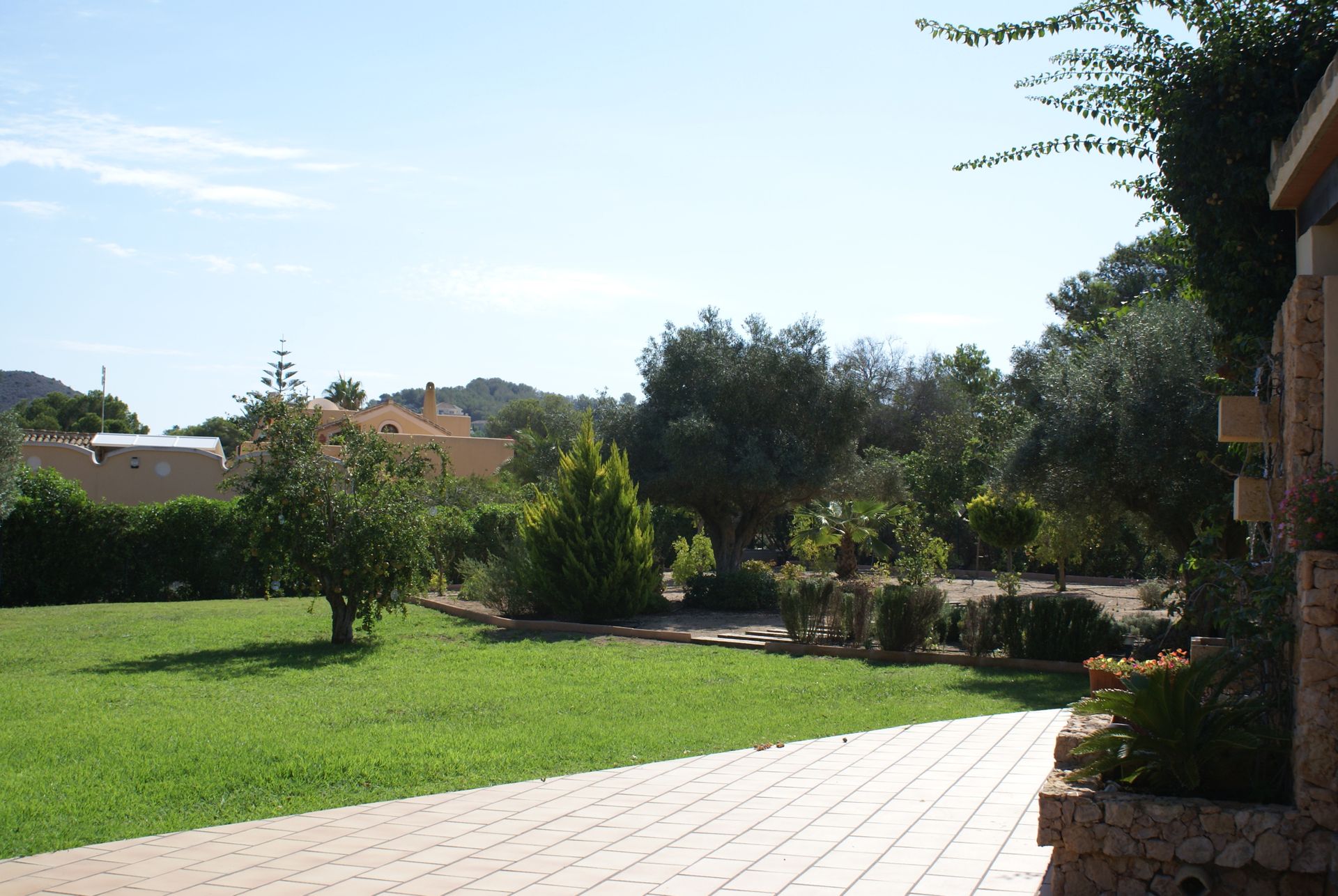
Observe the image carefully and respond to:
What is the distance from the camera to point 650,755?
780cm

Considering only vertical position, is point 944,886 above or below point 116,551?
below

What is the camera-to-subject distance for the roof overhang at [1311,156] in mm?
4918

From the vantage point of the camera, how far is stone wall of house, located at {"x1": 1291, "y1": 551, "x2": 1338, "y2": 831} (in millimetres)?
4320

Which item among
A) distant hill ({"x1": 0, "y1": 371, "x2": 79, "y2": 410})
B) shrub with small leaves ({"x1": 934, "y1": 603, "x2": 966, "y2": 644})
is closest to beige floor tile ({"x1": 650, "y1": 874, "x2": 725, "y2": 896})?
shrub with small leaves ({"x1": 934, "y1": 603, "x2": 966, "y2": 644})

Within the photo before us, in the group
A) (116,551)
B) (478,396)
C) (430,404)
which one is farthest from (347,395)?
(478,396)

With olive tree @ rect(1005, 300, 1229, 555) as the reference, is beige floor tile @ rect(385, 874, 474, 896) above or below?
below

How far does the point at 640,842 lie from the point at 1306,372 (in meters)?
4.12

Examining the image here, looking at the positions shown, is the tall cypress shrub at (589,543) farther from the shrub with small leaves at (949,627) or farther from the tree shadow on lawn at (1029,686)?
the tree shadow on lawn at (1029,686)

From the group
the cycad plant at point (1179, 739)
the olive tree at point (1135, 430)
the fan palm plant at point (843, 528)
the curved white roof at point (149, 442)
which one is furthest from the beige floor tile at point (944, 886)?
the curved white roof at point (149, 442)

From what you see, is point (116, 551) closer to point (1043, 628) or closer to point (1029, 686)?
point (1043, 628)

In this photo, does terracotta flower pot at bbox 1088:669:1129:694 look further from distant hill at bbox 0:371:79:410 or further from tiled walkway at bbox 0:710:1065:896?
distant hill at bbox 0:371:79:410

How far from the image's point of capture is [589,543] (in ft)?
58.2

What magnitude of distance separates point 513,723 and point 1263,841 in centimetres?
617

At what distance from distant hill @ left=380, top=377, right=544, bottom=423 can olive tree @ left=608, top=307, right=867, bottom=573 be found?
101m
